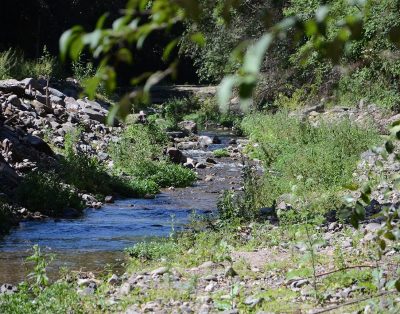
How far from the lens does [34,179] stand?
1397 cm

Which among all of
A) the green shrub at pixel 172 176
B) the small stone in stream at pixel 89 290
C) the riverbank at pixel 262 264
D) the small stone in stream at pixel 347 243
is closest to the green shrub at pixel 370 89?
the green shrub at pixel 172 176

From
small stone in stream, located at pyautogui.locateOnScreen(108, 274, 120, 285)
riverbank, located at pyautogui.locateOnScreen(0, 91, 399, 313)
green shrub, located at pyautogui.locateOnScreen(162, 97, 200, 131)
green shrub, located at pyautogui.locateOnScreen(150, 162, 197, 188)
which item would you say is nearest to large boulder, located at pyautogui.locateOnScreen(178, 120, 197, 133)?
green shrub, located at pyautogui.locateOnScreen(162, 97, 200, 131)

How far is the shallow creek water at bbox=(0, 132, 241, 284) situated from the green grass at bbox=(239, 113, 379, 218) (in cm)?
124

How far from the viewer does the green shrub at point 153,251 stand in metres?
9.26

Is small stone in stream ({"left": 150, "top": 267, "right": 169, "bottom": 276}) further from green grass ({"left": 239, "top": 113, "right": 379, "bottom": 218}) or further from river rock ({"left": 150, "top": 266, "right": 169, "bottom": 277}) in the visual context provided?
green grass ({"left": 239, "top": 113, "right": 379, "bottom": 218})

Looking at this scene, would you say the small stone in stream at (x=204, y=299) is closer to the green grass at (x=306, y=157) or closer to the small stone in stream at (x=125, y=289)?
the small stone in stream at (x=125, y=289)

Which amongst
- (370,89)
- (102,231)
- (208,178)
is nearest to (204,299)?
(102,231)

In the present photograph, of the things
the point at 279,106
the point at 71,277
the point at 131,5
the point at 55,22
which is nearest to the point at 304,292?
the point at 71,277

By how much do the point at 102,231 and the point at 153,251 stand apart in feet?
8.49

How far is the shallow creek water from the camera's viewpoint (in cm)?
972

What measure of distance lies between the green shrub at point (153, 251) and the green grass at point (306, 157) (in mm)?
1500

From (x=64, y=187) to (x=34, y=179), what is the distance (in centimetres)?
71

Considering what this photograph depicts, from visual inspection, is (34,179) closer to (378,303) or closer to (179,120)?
(378,303)

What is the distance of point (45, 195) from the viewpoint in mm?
13477
